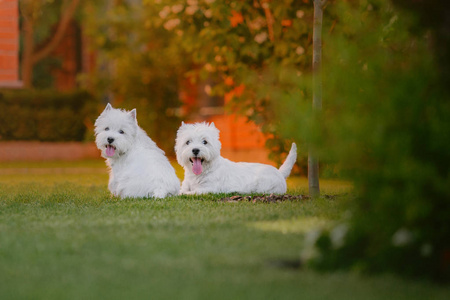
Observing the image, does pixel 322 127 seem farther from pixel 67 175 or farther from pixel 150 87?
pixel 150 87

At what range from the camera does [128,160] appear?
365 inches

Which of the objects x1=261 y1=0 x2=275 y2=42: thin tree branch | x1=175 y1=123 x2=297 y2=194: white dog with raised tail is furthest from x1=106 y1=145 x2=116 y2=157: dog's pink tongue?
x1=261 y1=0 x2=275 y2=42: thin tree branch

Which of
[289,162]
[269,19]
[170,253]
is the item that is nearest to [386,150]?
[170,253]

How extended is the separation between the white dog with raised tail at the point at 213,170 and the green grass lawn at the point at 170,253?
79 centimetres

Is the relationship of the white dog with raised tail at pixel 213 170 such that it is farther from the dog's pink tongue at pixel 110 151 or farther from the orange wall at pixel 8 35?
the orange wall at pixel 8 35

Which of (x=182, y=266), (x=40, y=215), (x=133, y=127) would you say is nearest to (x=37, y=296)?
(x=182, y=266)

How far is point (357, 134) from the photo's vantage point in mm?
4641

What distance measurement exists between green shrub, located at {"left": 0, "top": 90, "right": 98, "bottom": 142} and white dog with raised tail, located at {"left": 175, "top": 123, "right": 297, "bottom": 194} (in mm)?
14871

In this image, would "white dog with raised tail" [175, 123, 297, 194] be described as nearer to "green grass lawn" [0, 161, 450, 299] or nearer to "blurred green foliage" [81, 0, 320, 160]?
"green grass lawn" [0, 161, 450, 299]

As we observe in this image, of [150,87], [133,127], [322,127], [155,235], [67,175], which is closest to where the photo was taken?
[322,127]

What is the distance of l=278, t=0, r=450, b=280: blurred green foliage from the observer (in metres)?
4.45

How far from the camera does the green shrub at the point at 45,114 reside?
2327 centimetres

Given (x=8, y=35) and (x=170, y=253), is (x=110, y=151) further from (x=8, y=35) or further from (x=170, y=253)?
(x=8, y=35)

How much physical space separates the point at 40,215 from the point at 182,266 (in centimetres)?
339
